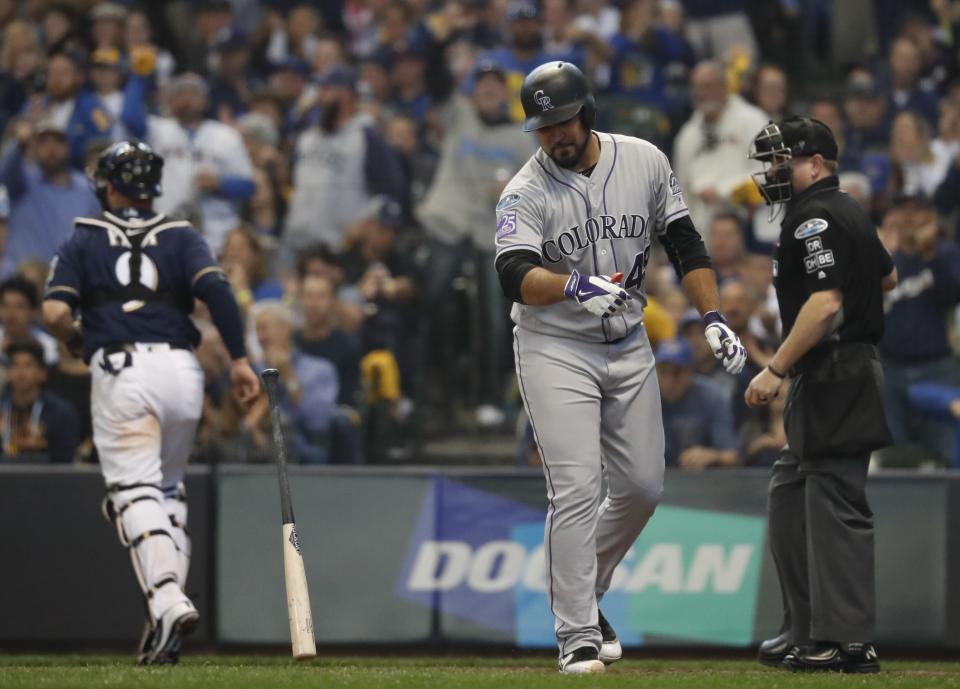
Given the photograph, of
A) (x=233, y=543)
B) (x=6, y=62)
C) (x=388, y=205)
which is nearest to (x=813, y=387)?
(x=233, y=543)

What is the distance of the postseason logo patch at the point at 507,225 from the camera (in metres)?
5.99

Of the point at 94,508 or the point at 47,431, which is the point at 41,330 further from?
the point at 94,508

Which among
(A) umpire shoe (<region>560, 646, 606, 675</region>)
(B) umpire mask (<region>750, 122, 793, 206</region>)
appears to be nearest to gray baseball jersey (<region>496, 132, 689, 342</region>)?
(B) umpire mask (<region>750, 122, 793, 206</region>)

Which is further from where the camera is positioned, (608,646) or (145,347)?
(145,347)

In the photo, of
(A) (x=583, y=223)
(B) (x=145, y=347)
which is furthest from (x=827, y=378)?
(B) (x=145, y=347)

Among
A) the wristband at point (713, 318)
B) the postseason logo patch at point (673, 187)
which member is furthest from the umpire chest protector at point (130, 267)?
the wristband at point (713, 318)

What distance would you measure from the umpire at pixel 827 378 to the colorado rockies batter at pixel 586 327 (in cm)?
45

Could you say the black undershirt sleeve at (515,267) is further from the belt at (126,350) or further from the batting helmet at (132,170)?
the batting helmet at (132,170)

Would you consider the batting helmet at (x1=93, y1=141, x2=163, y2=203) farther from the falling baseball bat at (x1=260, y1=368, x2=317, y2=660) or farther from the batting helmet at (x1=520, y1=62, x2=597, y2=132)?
the batting helmet at (x1=520, y1=62, x2=597, y2=132)

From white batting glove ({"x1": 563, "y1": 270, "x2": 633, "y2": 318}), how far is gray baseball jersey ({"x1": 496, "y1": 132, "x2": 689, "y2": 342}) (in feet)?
1.12

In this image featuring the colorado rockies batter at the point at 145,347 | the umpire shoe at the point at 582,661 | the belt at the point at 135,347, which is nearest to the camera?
the umpire shoe at the point at 582,661

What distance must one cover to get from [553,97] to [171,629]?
272 cm

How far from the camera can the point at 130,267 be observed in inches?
275

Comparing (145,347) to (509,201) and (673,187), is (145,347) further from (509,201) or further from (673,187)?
(673,187)
